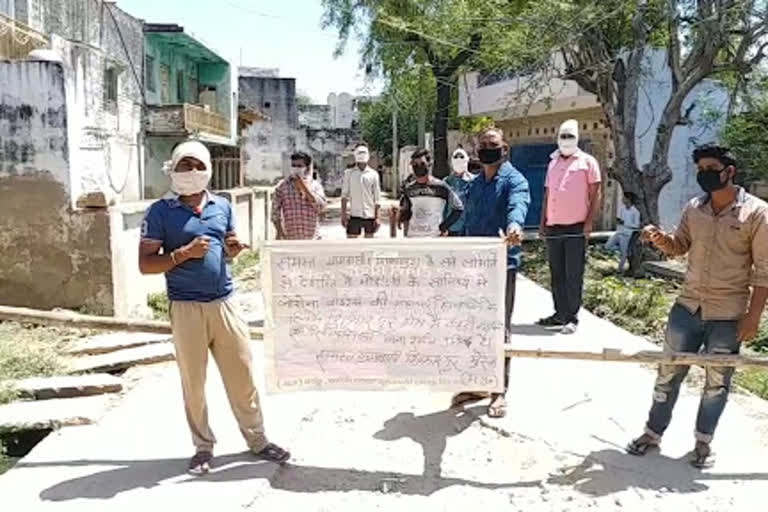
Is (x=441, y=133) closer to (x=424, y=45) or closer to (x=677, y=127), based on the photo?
(x=424, y=45)

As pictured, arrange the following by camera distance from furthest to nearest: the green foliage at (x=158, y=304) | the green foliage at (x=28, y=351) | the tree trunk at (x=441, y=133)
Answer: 1. the tree trunk at (x=441, y=133)
2. the green foliage at (x=158, y=304)
3. the green foliage at (x=28, y=351)

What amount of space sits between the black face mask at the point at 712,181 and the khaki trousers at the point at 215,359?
2463mm

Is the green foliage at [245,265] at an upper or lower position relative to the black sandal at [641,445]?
upper

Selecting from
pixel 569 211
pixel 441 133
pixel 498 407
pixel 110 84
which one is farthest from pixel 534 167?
pixel 498 407

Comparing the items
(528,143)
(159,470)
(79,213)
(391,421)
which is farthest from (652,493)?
(528,143)

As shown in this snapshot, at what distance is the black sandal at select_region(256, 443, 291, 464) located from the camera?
4.15 meters

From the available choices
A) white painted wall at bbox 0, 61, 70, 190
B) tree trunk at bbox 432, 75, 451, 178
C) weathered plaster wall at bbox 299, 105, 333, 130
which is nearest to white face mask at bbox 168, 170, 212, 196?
white painted wall at bbox 0, 61, 70, 190

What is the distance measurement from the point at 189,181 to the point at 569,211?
13.2 feet

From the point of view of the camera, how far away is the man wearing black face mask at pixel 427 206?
6312 millimetres

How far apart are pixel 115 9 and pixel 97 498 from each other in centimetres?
1946

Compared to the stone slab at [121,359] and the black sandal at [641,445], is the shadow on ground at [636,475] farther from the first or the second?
the stone slab at [121,359]

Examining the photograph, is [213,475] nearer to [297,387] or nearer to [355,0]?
[297,387]

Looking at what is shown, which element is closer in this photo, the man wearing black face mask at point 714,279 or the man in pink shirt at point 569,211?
the man wearing black face mask at point 714,279

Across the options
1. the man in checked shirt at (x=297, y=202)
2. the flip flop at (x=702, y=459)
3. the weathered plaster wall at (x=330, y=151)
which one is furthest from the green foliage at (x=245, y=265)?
the weathered plaster wall at (x=330, y=151)
